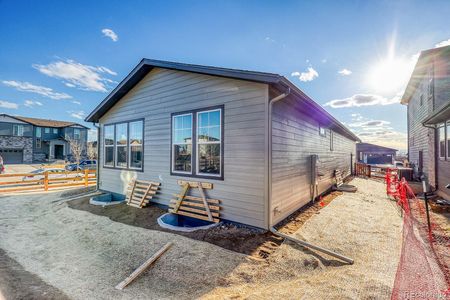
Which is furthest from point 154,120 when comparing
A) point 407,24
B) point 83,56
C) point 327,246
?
point 407,24

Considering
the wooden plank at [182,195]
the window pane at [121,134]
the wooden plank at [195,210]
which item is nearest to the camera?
the wooden plank at [195,210]

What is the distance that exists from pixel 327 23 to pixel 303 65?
1987 mm

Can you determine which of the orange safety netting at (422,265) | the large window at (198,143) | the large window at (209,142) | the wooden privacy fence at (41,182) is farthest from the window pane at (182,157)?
the wooden privacy fence at (41,182)

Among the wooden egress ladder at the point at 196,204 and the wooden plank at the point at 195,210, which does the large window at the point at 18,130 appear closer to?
the wooden egress ladder at the point at 196,204

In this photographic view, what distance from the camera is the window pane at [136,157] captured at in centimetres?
725

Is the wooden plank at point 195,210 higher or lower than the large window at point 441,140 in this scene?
lower

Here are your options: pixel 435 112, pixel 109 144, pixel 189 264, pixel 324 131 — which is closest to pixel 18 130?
pixel 109 144

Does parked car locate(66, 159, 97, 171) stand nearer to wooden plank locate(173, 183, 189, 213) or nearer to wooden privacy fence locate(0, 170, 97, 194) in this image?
wooden privacy fence locate(0, 170, 97, 194)

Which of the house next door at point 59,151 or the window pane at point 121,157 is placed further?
the house next door at point 59,151

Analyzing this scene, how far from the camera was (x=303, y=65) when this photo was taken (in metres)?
8.27

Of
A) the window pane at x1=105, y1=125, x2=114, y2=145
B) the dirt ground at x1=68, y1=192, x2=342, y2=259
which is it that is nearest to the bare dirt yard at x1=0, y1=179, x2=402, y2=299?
the dirt ground at x1=68, y1=192, x2=342, y2=259

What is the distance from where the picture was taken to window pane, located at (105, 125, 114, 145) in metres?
8.34

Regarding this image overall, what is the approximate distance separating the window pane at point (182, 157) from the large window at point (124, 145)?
5.83ft

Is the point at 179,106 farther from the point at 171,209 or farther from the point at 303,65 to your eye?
the point at 303,65
